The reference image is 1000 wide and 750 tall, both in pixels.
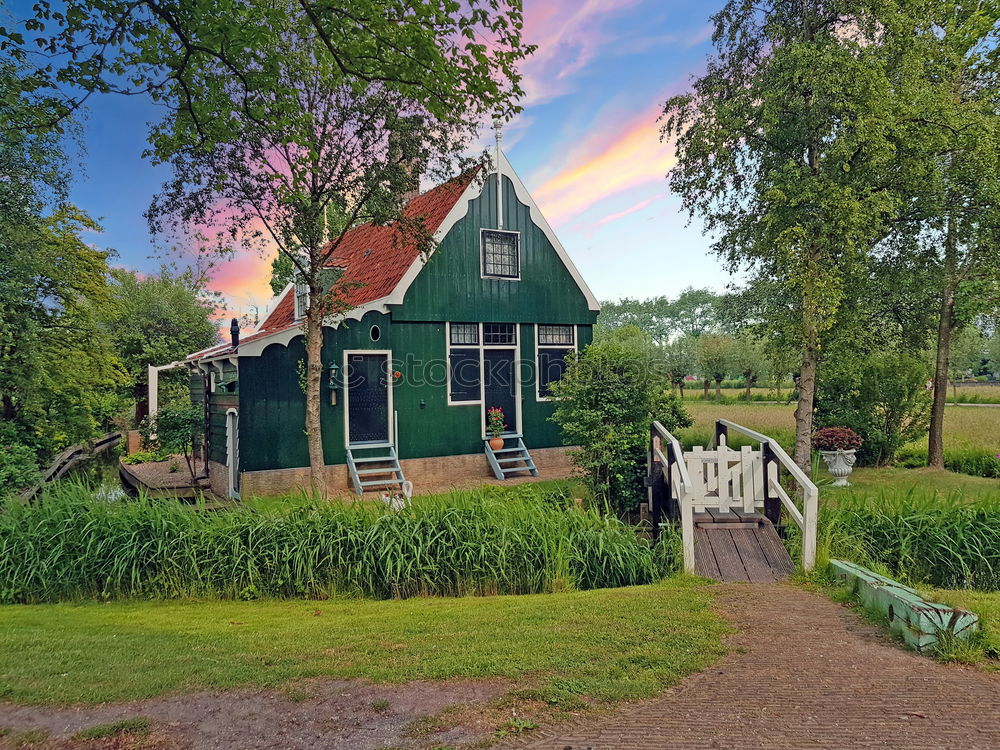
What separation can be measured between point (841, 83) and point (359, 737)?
1205cm

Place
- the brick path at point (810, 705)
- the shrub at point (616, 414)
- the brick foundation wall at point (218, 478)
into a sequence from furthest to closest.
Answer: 1. the brick foundation wall at point (218, 478)
2. the shrub at point (616, 414)
3. the brick path at point (810, 705)

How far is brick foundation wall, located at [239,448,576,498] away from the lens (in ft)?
39.4

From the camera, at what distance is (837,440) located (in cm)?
1309

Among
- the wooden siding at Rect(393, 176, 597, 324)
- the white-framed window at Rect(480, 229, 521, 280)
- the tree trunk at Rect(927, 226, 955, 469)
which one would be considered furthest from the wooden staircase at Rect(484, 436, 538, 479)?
the tree trunk at Rect(927, 226, 955, 469)

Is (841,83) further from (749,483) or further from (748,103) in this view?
(749,483)

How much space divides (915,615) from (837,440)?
9384 mm

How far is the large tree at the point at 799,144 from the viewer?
34.6 feet

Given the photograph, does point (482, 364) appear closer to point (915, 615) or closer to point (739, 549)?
point (739, 549)

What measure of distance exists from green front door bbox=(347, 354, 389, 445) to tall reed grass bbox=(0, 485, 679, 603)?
5.82 metres

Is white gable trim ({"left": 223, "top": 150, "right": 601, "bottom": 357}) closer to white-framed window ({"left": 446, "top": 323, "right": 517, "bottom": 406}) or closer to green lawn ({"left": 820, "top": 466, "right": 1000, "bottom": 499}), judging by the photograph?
white-framed window ({"left": 446, "top": 323, "right": 517, "bottom": 406})

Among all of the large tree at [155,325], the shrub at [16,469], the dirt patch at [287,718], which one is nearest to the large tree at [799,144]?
the dirt patch at [287,718]

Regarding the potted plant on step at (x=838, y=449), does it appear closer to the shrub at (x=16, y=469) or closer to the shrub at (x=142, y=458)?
the shrub at (x=16, y=469)

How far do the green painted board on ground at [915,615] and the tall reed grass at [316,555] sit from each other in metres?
2.14

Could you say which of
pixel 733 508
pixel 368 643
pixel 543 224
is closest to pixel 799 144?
pixel 543 224
